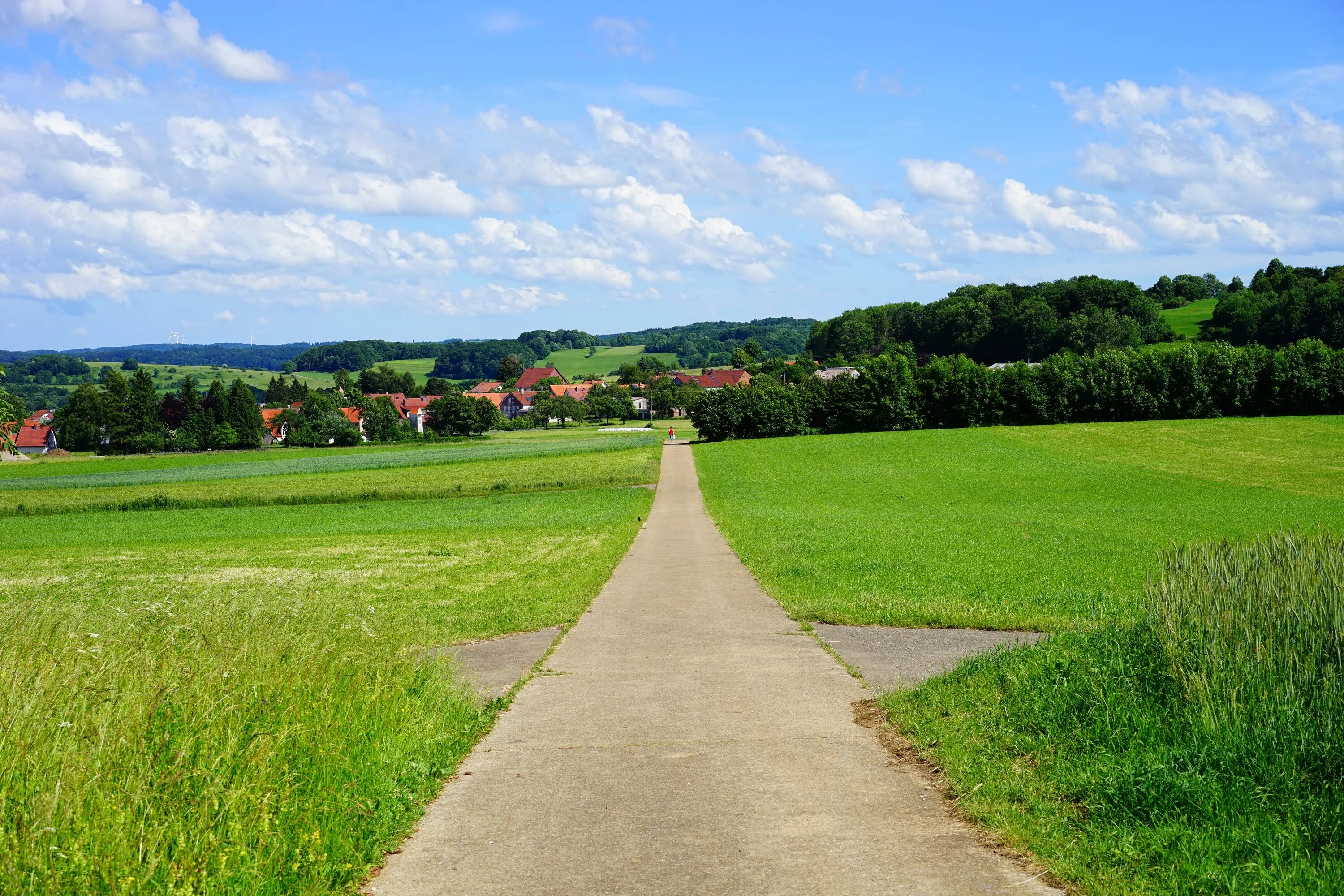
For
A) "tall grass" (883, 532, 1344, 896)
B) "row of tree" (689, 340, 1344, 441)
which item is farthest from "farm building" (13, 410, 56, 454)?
"tall grass" (883, 532, 1344, 896)

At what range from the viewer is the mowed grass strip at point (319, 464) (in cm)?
6562

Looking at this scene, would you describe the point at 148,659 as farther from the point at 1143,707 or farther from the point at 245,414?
the point at 245,414

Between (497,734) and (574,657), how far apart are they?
3881mm

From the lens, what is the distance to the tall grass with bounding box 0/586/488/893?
4797 mm

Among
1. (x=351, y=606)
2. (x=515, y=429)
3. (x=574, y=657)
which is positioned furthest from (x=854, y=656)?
(x=515, y=429)

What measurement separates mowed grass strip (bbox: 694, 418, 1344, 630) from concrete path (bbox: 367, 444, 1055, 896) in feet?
13.1

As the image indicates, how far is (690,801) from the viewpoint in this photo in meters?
6.48

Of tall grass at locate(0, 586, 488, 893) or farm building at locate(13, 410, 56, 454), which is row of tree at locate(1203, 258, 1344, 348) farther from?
farm building at locate(13, 410, 56, 454)

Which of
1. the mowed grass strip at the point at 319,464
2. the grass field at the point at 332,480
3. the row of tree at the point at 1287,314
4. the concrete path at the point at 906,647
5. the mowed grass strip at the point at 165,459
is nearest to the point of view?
the concrete path at the point at 906,647

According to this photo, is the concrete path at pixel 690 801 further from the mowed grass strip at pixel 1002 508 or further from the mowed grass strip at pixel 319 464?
the mowed grass strip at pixel 319 464

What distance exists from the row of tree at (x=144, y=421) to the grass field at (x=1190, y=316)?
4813 inches

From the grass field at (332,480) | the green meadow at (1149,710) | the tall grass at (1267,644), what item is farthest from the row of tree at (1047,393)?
the tall grass at (1267,644)

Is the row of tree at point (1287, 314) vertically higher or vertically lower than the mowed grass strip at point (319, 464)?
higher

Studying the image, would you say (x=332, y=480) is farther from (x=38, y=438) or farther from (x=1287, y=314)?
(x=1287, y=314)
